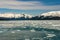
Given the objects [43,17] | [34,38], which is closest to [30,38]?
[34,38]

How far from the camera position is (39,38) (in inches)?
595

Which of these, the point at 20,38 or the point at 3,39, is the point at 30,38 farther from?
the point at 3,39

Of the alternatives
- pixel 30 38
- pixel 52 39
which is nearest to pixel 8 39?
pixel 30 38

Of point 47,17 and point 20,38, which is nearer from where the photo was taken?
point 20,38

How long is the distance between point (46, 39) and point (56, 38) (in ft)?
2.32

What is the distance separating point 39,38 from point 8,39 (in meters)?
1.97

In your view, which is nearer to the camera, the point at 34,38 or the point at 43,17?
the point at 34,38

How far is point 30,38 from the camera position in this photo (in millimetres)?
15117

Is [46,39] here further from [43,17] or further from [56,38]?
[43,17]

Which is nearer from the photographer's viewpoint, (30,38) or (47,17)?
(30,38)

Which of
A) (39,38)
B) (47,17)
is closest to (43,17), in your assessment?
(47,17)

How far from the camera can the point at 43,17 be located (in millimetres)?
54156

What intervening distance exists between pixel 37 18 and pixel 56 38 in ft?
134

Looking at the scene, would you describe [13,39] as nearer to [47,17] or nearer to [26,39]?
[26,39]
